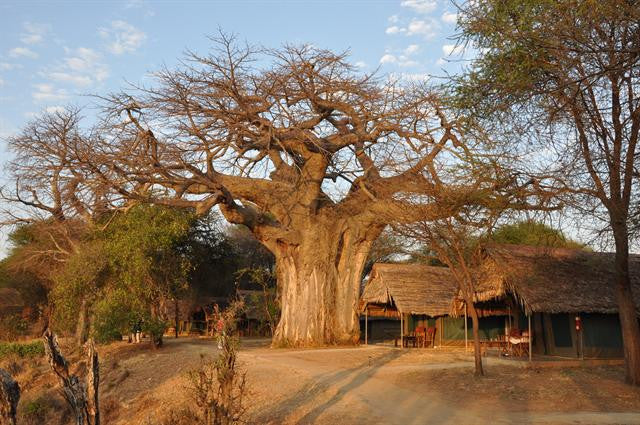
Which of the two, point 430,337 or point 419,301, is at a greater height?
point 419,301

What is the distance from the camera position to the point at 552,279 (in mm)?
17281

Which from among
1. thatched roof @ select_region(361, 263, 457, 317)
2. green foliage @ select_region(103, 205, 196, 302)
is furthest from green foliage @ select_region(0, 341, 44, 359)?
thatched roof @ select_region(361, 263, 457, 317)

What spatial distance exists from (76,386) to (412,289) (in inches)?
632

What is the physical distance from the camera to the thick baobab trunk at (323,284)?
20766 millimetres

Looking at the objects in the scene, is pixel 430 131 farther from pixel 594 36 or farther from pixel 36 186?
pixel 36 186

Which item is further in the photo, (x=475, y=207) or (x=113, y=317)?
(x=113, y=317)

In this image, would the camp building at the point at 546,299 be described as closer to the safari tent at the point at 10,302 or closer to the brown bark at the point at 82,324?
the brown bark at the point at 82,324

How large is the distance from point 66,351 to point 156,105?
994cm

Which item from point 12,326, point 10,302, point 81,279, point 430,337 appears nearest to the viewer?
point 81,279

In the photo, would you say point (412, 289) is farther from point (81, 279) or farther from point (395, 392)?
point (81, 279)

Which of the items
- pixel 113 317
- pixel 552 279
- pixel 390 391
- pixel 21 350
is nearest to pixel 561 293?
pixel 552 279

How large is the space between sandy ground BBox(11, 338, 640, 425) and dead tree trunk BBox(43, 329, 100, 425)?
2350 millimetres

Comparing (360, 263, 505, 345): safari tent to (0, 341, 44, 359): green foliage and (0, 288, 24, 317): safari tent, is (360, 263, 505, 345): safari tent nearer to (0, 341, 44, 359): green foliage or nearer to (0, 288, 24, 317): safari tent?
(0, 341, 44, 359): green foliage

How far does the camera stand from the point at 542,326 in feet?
61.6
